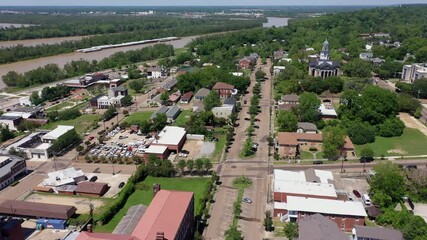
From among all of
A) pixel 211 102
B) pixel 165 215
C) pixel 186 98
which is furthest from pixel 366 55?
pixel 165 215

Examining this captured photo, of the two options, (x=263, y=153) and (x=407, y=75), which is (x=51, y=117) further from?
(x=407, y=75)

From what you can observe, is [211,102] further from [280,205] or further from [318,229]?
[318,229]

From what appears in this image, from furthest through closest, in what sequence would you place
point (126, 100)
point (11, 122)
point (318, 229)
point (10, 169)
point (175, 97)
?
point (175, 97), point (126, 100), point (11, 122), point (10, 169), point (318, 229)

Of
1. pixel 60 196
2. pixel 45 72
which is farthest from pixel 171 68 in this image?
pixel 60 196

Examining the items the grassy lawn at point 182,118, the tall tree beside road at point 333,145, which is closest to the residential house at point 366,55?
the grassy lawn at point 182,118

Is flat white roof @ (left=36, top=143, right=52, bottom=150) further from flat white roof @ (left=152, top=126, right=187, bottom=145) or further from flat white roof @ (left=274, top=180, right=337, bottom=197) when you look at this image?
flat white roof @ (left=274, top=180, right=337, bottom=197)

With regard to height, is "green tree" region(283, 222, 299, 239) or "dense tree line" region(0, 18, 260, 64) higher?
"dense tree line" region(0, 18, 260, 64)

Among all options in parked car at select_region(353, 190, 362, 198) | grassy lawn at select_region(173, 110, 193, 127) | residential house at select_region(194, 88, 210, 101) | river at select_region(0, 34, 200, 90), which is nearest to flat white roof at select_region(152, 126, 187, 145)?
grassy lawn at select_region(173, 110, 193, 127)
